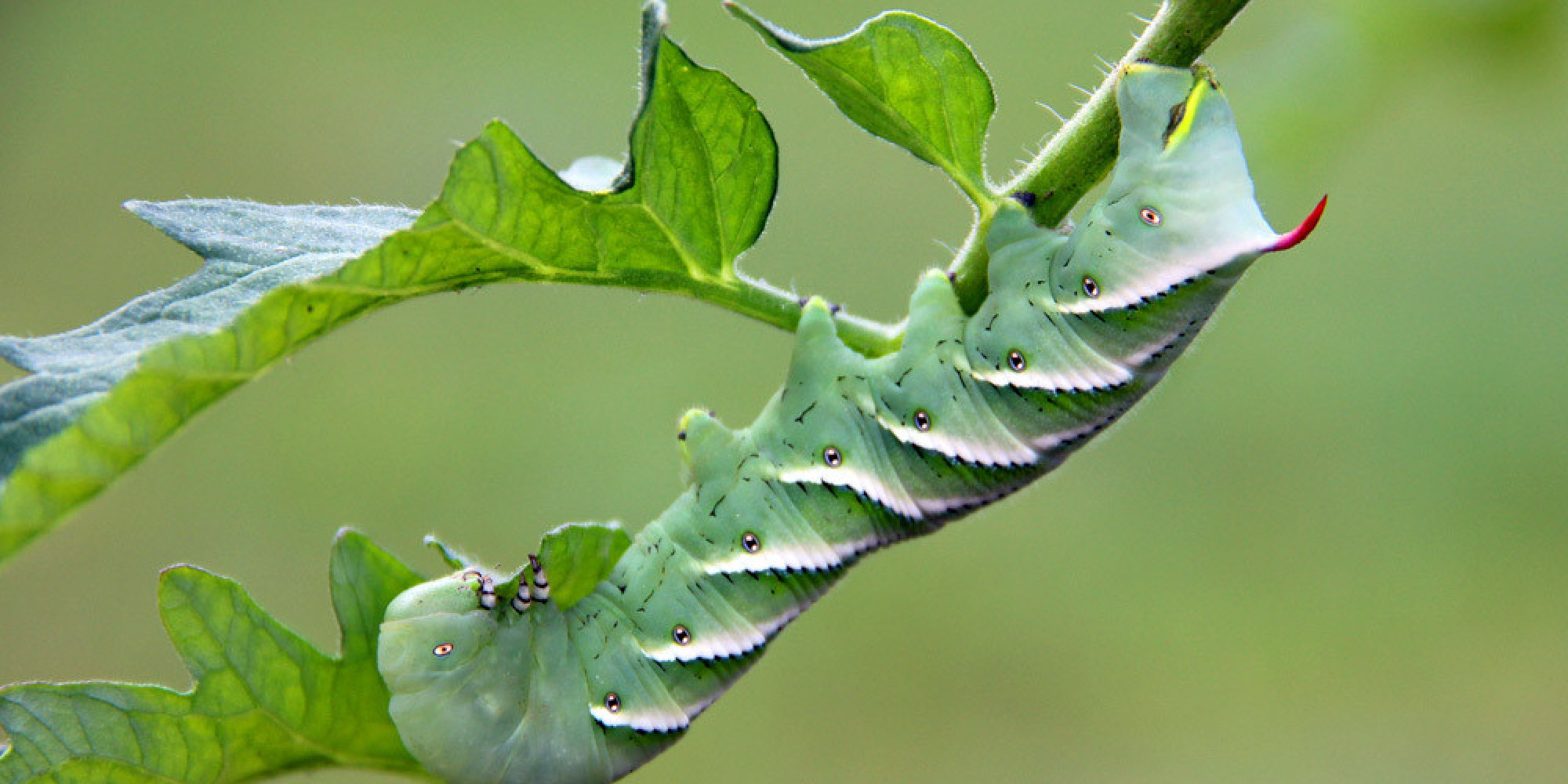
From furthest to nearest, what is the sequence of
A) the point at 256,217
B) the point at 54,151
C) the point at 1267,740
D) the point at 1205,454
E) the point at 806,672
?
1. the point at 54,151
2. the point at 1205,454
3. the point at 806,672
4. the point at 1267,740
5. the point at 256,217

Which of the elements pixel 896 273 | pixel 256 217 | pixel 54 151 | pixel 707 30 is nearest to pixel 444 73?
pixel 707 30

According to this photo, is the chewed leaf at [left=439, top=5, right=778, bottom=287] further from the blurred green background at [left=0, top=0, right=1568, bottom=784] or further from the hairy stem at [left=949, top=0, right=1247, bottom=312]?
the blurred green background at [left=0, top=0, right=1568, bottom=784]

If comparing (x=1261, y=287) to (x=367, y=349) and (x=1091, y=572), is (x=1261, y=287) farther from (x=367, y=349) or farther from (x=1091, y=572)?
(x=367, y=349)

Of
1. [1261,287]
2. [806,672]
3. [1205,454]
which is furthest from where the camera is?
[1261,287]

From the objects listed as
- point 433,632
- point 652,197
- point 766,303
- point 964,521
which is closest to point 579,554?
point 433,632

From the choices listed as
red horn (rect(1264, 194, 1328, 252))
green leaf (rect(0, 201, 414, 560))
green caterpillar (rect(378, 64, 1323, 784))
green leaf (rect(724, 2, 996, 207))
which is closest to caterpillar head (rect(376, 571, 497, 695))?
green caterpillar (rect(378, 64, 1323, 784))

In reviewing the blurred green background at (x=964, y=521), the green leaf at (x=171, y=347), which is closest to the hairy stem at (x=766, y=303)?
the green leaf at (x=171, y=347)

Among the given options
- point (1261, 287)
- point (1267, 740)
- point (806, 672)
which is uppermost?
point (1261, 287)

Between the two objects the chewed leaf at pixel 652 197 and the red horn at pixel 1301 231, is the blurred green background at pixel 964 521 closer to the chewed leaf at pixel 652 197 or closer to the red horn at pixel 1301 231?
the red horn at pixel 1301 231
